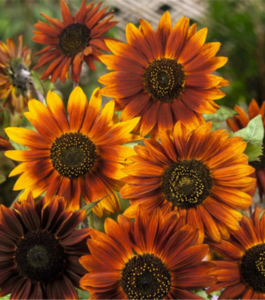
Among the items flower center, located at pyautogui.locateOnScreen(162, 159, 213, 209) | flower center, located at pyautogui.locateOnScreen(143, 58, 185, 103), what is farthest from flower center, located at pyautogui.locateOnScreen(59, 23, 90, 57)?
flower center, located at pyautogui.locateOnScreen(162, 159, 213, 209)

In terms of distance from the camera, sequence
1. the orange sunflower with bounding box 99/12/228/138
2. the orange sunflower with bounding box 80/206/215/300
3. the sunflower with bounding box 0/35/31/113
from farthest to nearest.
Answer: the sunflower with bounding box 0/35/31/113 → the orange sunflower with bounding box 99/12/228/138 → the orange sunflower with bounding box 80/206/215/300

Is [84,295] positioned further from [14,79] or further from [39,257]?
[14,79]

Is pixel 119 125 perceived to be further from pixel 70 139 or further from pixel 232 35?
pixel 232 35

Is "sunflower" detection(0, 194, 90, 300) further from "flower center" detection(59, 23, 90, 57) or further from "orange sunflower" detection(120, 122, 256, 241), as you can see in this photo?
"flower center" detection(59, 23, 90, 57)

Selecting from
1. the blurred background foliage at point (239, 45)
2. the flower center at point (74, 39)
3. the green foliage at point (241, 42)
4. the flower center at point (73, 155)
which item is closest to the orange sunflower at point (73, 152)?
the flower center at point (73, 155)

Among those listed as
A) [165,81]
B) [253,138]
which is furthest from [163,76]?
[253,138]

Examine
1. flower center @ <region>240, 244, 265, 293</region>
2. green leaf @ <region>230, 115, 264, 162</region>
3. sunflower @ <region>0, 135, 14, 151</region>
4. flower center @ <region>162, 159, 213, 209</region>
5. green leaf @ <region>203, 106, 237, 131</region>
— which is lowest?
flower center @ <region>240, 244, 265, 293</region>

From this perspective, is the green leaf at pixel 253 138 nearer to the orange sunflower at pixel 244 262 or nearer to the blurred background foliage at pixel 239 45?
the orange sunflower at pixel 244 262
